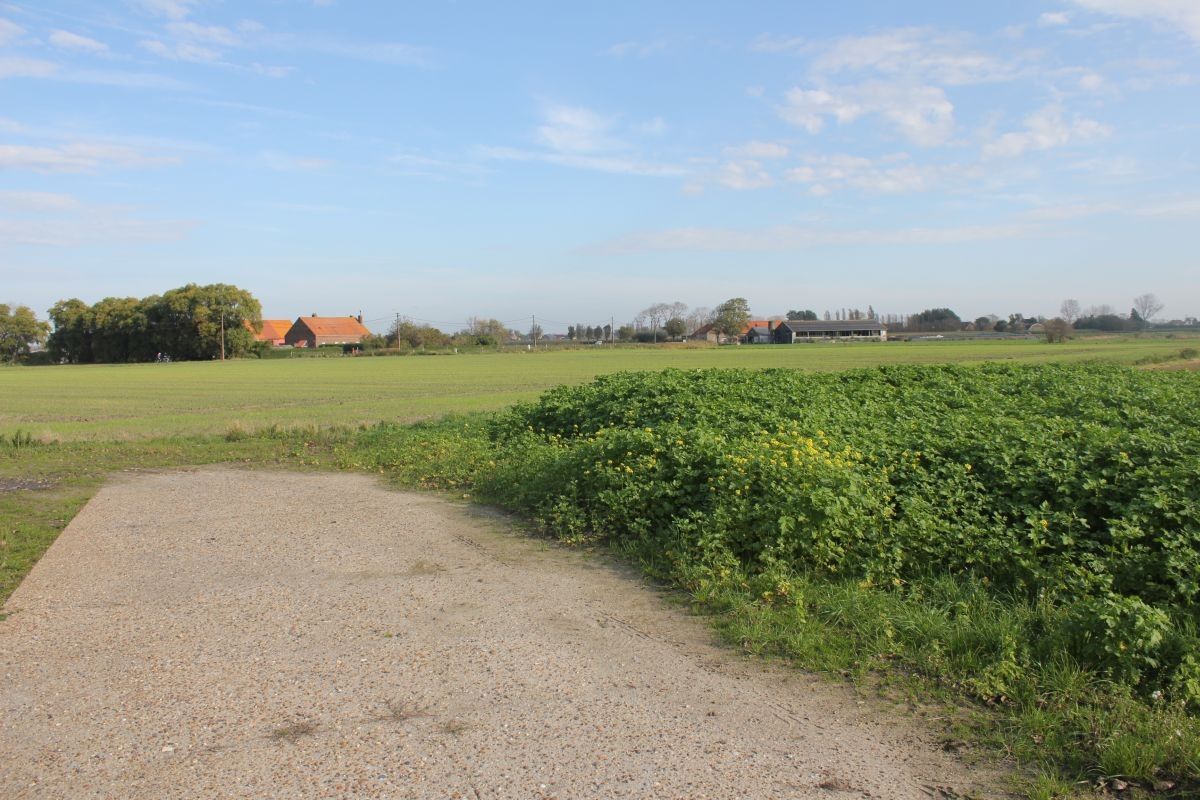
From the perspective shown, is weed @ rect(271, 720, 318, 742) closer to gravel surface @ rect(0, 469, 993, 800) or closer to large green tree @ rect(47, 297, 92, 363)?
gravel surface @ rect(0, 469, 993, 800)

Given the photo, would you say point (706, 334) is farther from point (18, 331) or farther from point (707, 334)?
point (18, 331)

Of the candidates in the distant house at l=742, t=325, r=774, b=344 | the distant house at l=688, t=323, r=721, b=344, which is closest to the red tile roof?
the distant house at l=688, t=323, r=721, b=344

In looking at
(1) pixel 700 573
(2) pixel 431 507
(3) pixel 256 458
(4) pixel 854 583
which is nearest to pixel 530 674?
(1) pixel 700 573

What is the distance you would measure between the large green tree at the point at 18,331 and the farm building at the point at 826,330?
111 meters

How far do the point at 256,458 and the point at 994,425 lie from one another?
12.6m

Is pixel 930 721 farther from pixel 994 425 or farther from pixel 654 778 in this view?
pixel 994 425

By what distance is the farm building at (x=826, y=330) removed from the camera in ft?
472

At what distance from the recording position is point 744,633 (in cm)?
536

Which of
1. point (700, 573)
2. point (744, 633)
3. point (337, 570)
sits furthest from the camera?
point (337, 570)

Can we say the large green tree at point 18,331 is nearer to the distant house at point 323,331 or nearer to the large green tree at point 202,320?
the large green tree at point 202,320

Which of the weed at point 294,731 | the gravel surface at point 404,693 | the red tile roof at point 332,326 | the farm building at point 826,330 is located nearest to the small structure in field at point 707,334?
the farm building at point 826,330

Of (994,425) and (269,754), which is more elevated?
(994,425)

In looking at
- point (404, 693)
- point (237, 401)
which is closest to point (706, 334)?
point (237, 401)

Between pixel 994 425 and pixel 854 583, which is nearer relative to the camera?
pixel 854 583
